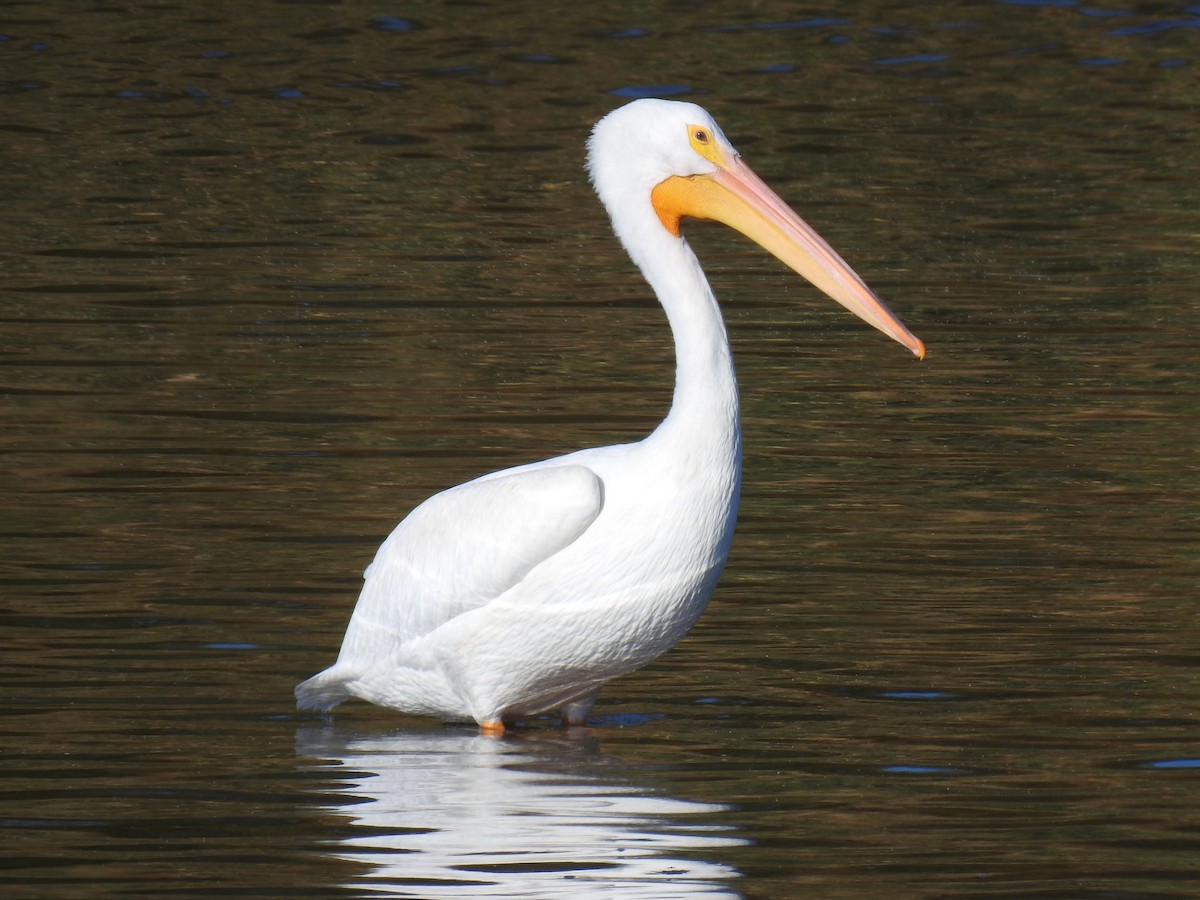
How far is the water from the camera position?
4.43 m

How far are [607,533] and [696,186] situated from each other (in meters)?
0.82

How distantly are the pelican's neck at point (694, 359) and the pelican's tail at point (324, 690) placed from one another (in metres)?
0.94

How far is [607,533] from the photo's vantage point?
4738mm

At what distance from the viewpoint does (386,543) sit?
17.2ft

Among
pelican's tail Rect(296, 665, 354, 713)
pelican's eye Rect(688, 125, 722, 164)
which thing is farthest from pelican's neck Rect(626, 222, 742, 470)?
pelican's tail Rect(296, 665, 354, 713)

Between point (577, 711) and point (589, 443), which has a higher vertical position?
point (589, 443)

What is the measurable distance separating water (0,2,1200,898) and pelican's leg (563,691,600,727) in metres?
0.05

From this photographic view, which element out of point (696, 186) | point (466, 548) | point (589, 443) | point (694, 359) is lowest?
point (589, 443)

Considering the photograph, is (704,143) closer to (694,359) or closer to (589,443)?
(694,359)

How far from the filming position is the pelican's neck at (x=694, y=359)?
4719 millimetres

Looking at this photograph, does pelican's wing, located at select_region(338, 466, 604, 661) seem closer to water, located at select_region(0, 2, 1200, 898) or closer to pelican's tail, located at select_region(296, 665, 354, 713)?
pelican's tail, located at select_region(296, 665, 354, 713)

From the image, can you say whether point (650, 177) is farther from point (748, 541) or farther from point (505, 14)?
point (505, 14)

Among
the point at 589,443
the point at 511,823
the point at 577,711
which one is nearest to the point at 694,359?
the point at 577,711

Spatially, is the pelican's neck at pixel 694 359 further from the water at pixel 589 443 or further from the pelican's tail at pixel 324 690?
the pelican's tail at pixel 324 690
